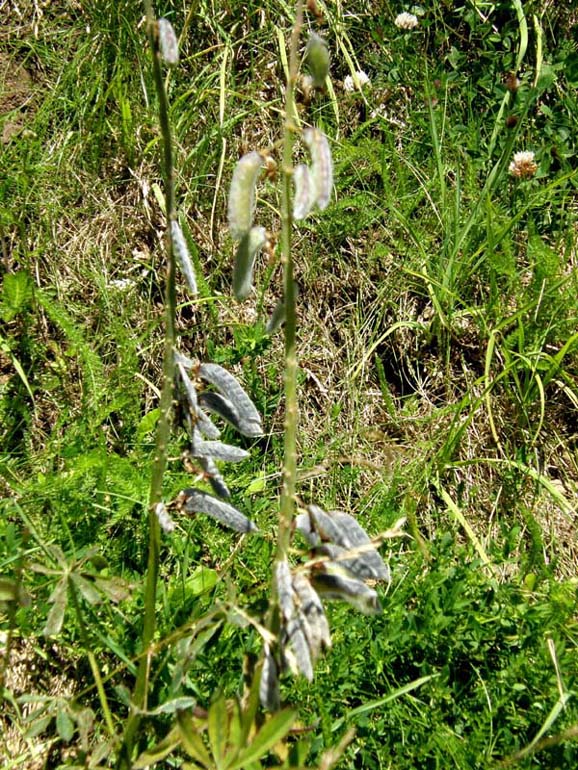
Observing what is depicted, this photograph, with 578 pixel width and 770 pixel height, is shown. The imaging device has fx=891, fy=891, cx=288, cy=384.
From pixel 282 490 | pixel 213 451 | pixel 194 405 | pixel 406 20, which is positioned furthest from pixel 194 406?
pixel 406 20

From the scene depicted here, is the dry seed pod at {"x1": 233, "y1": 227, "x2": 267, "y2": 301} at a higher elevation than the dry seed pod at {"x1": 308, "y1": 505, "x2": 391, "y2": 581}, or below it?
higher

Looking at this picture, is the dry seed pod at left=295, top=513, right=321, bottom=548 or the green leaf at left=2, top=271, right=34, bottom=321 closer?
the dry seed pod at left=295, top=513, right=321, bottom=548

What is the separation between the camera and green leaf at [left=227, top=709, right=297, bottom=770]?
1.42 meters

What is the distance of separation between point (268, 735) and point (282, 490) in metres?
0.41

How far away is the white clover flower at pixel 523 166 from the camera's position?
3230 millimetres

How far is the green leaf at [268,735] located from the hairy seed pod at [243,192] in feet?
2.51

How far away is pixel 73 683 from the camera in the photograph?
227 centimetres

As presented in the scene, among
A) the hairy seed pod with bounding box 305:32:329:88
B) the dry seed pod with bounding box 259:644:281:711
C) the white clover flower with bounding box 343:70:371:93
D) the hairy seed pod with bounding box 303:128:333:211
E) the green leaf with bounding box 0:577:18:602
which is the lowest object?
the green leaf with bounding box 0:577:18:602

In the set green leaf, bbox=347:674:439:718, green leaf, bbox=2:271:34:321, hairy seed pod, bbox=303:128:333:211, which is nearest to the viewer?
hairy seed pod, bbox=303:128:333:211

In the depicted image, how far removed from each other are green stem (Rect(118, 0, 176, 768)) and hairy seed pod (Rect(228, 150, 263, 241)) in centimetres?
13

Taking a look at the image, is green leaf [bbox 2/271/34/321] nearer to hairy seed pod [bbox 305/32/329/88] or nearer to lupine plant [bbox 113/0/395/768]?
lupine plant [bbox 113/0/395/768]

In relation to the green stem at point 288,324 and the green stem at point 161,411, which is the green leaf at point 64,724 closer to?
the green stem at point 161,411

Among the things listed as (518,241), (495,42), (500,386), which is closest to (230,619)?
(500,386)

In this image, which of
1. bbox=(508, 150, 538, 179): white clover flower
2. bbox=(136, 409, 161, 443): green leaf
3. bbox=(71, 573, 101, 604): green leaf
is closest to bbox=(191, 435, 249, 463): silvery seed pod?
bbox=(71, 573, 101, 604): green leaf
